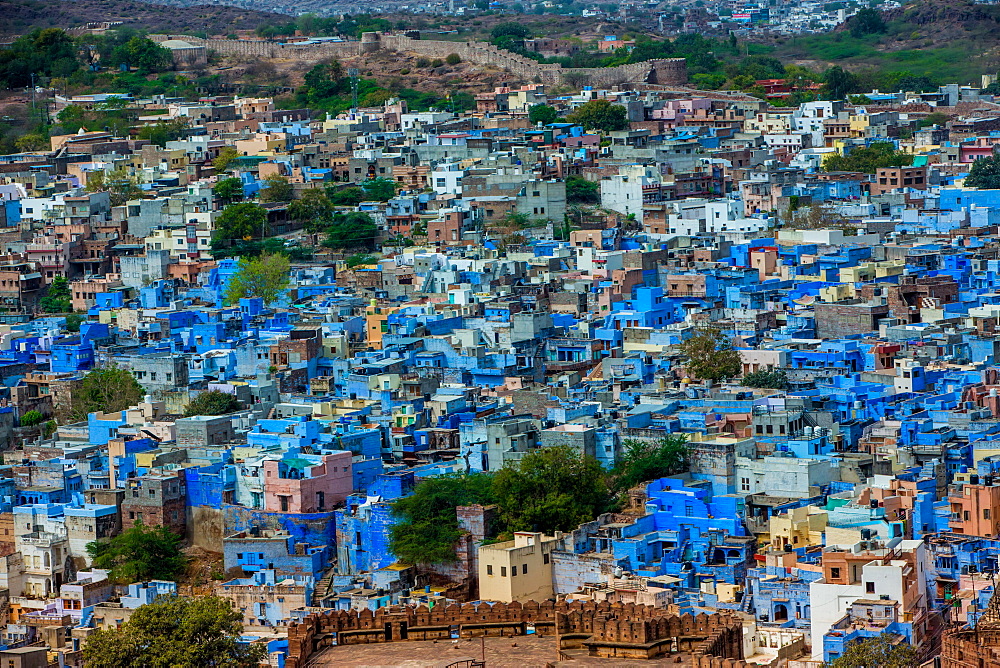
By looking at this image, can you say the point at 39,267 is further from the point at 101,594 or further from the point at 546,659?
the point at 546,659

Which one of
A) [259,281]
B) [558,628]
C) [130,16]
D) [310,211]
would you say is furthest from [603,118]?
[558,628]

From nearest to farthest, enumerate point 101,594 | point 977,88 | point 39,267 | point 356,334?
point 101,594, point 356,334, point 39,267, point 977,88

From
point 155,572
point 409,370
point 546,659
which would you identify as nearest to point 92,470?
point 155,572

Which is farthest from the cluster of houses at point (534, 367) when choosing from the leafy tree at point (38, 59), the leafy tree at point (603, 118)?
the leafy tree at point (38, 59)

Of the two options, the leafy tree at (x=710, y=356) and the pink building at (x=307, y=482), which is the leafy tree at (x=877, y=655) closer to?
the pink building at (x=307, y=482)

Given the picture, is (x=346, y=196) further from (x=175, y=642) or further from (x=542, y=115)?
(x=175, y=642)

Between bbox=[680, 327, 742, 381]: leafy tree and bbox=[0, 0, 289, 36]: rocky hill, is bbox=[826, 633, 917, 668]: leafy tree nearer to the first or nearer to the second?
bbox=[680, 327, 742, 381]: leafy tree
